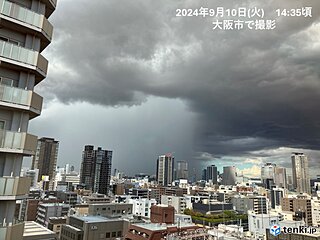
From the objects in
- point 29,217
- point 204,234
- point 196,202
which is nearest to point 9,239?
point 204,234

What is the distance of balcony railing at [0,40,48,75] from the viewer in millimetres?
6912

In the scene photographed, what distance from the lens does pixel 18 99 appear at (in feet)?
23.1

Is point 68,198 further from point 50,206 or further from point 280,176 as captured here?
point 280,176

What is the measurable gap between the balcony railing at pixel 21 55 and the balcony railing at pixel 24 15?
841 millimetres

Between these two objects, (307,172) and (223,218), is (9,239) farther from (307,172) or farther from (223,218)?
(307,172)

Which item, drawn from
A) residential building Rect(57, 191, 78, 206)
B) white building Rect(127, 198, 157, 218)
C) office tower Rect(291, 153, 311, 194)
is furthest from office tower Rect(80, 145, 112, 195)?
office tower Rect(291, 153, 311, 194)

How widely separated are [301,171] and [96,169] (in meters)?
95.4

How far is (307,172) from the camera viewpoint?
4496 inches

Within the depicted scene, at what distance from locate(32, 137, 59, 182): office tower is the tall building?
130837mm

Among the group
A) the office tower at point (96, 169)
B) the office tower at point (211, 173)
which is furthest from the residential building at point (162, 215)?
the office tower at point (211, 173)

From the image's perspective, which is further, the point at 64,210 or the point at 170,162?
the point at 170,162

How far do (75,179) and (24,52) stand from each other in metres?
148

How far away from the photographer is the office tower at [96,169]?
352 ft

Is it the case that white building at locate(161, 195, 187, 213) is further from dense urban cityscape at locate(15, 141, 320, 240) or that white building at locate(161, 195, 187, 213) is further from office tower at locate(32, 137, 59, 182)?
office tower at locate(32, 137, 59, 182)
